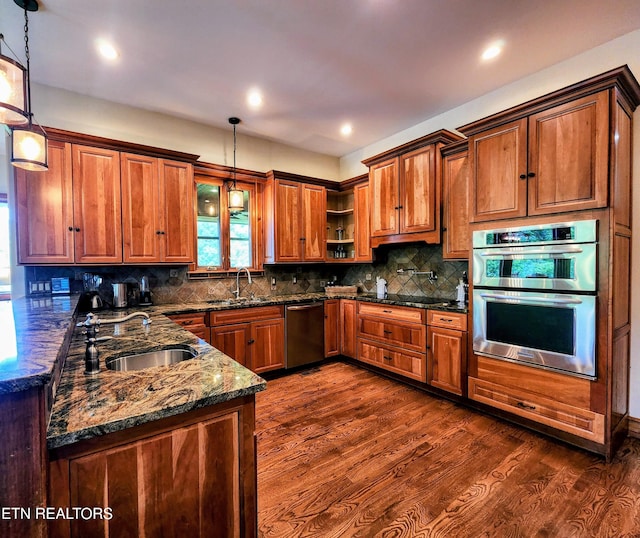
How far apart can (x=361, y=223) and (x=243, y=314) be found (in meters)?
2.08

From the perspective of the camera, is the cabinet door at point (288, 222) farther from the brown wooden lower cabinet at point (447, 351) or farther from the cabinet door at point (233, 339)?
the brown wooden lower cabinet at point (447, 351)

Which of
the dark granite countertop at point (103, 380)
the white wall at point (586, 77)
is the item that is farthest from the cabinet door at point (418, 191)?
the dark granite countertop at point (103, 380)

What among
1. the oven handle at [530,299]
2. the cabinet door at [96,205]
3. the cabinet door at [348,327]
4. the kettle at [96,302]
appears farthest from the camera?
the cabinet door at [348,327]

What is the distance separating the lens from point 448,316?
3.03 metres

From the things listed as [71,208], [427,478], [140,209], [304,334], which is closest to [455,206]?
[304,334]

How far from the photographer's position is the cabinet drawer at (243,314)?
3.35 meters

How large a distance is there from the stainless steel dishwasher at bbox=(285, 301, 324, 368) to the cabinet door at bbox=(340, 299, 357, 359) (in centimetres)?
30

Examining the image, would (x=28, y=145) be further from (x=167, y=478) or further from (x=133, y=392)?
(x=167, y=478)

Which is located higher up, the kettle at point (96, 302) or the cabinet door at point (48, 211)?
the cabinet door at point (48, 211)

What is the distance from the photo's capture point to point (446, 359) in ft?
9.97

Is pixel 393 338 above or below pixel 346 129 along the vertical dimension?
below

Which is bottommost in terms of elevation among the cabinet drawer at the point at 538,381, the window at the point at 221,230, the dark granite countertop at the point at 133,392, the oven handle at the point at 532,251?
the cabinet drawer at the point at 538,381

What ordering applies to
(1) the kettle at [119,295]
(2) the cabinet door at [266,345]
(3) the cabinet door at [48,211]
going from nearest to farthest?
1. (3) the cabinet door at [48,211]
2. (1) the kettle at [119,295]
3. (2) the cabinet door at [266,345]

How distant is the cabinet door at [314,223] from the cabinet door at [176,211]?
1508 mm
